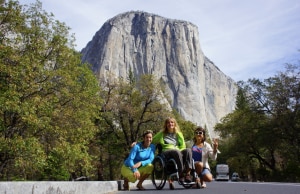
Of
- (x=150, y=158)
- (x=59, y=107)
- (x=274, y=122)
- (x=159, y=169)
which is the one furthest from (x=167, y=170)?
(x=274, y=122)

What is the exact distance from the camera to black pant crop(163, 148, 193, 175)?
24.8ft

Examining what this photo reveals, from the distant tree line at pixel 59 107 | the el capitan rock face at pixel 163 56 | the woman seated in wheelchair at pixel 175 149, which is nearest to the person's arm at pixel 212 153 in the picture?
the woman seated in wheelchair at pixel 175 149

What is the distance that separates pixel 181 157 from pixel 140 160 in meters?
1.03

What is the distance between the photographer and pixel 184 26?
145 m

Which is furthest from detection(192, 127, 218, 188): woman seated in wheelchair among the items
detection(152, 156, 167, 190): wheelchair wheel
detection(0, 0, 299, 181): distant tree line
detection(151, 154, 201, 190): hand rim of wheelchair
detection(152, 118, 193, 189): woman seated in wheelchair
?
detection(0, 0, 299, 181): distant tree line

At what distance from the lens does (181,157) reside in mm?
7598

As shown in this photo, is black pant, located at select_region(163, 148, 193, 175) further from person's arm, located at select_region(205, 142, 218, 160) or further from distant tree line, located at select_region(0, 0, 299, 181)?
distant tree line, located at select_region(0, 0, 299, 181)

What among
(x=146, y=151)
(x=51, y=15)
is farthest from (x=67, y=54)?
(x=146, y=151)

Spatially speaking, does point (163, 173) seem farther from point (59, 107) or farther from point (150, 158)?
point (59, 107)

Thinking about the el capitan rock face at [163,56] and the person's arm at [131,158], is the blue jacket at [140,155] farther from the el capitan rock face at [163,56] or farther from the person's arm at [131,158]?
the el capitan rock face at [163,56]

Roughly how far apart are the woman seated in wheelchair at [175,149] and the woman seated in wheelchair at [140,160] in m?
0.19

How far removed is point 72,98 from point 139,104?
12.8 m

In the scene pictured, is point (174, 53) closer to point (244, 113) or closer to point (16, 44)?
point (244, 113)

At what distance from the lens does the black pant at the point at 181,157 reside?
7.57m
